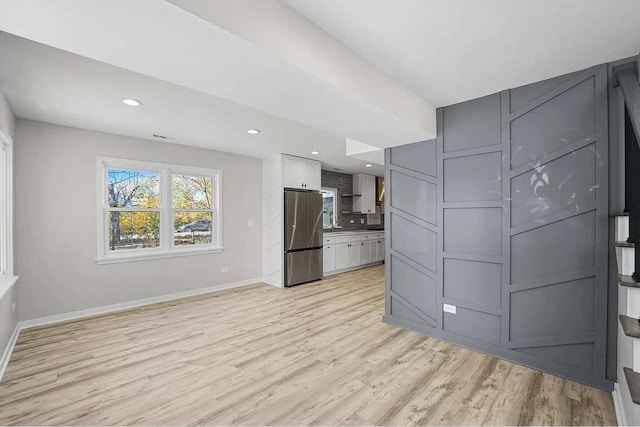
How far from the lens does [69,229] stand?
12.2 feet

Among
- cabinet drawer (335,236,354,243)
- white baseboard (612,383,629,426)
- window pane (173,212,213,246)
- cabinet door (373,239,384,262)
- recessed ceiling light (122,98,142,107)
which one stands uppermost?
recessed ceiling light (122,98,142,107)

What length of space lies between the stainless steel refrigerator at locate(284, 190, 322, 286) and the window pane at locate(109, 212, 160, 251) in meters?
2.18

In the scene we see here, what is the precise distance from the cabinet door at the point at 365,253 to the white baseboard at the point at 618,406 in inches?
204

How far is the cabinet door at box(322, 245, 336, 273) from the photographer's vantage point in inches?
243

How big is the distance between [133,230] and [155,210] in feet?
1.39

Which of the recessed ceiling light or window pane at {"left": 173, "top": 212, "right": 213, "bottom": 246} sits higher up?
the recessed ceiling light

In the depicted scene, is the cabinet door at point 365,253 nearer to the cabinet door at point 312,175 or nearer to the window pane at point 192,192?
the cabinet door at point 312,175

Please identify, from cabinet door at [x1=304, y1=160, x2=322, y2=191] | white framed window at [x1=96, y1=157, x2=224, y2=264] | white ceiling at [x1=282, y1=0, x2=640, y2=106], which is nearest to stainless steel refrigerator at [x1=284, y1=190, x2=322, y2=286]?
Result: cabinet door at [x1=304, y1=160, x2=322, y2=191]

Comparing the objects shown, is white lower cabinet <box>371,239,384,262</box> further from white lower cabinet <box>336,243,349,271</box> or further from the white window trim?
the white window trim

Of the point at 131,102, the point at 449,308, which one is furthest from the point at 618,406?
the point at 131,102

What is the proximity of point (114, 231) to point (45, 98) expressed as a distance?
1.98m

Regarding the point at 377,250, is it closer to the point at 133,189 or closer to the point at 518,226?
the point at 518,226

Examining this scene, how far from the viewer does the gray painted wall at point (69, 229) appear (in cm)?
343

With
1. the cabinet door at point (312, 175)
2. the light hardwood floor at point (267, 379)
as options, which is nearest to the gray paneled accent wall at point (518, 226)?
the light hardwood floor at point (267, 379)
